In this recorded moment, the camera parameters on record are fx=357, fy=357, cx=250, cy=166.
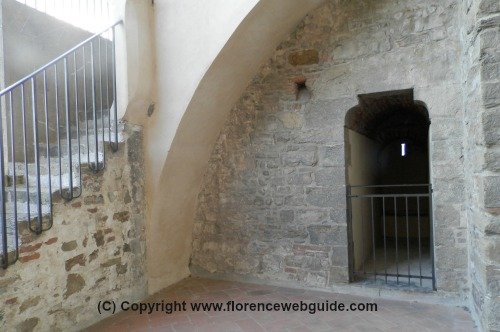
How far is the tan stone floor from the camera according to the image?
9.81 feet

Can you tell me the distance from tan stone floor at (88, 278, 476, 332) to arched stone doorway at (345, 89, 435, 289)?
366 millimetres

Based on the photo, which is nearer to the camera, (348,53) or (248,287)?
(348,53)

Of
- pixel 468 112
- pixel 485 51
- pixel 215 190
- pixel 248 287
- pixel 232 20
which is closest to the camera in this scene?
pixel 485 51

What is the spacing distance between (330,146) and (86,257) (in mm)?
2620

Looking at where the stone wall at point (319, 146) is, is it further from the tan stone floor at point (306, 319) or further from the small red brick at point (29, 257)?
the small red brick at point (29, 257)

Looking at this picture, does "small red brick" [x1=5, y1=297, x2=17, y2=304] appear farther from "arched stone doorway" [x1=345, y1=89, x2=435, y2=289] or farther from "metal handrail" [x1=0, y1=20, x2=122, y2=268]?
"arched stone doorway" [x1=345, y1=89, x2=435, y2=289]

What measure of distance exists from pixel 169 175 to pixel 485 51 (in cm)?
304

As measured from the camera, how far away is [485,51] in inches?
94.3

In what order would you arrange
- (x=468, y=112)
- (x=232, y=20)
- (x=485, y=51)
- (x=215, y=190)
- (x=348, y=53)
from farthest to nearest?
(x=215, y=190), (x=348, y=53), (x=232, y=20), (x=468, y=112), (x=485, y=51)

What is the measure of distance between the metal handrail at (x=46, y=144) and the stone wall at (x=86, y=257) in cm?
9

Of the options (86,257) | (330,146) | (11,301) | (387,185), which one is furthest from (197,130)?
(11,301)

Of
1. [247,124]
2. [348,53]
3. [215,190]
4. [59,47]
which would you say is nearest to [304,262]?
[215,190]

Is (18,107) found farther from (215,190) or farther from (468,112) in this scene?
(468,112)

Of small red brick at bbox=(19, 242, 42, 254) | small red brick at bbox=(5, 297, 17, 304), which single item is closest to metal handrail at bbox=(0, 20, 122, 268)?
small red brick at bbox=(19, 242, 42, 254)
